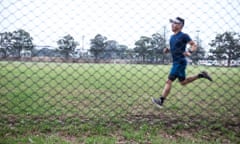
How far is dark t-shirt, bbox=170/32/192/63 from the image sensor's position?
9.95ft

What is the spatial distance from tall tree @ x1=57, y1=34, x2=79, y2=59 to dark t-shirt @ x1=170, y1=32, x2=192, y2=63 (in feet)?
4.16

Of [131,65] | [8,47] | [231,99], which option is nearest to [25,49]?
[8,47]

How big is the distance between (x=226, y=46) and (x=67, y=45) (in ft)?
7.48

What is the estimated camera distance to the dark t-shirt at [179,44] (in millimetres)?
3034

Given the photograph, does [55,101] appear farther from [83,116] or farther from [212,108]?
[212,108]

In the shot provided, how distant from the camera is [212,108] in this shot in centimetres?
377

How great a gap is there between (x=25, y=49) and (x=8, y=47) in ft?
0.66

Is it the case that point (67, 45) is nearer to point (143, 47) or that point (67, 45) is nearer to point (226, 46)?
point (143, 47)

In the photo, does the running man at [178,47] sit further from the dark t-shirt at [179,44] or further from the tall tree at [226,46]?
the tall tree at [226,46]

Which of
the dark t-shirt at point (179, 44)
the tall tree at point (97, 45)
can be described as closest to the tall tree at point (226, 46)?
the dark t-shirt at point (179, 44)

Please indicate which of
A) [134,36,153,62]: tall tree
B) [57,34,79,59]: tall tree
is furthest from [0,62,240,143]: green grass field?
[57,34,79,59]: tall tree

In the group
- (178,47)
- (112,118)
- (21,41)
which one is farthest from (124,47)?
(21,41)

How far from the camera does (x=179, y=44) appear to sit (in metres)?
3.06

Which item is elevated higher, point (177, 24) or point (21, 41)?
point (177, 24)
